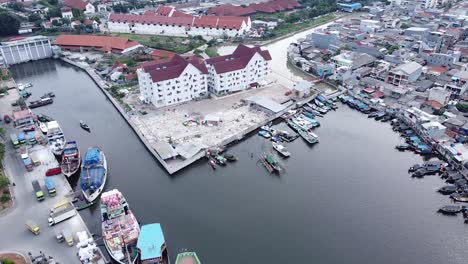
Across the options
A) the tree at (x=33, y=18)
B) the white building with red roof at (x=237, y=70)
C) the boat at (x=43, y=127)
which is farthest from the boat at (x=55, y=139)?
the tree at (x=33, y=18)

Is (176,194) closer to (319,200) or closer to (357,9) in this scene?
(319,200)

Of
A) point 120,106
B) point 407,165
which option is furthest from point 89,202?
point 407,165

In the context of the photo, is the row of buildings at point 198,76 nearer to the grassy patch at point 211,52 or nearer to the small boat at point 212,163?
the small boat at point 212,163

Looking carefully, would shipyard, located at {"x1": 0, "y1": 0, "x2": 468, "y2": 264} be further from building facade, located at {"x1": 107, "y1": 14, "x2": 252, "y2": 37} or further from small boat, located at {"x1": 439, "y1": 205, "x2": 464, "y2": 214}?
building facade, located at {"x1": 107, "y1": 14, "x2": 252, "y2": 37}

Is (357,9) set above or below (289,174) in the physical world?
above

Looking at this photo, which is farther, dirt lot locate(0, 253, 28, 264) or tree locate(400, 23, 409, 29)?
tree locate(400, 23, 409, 29)

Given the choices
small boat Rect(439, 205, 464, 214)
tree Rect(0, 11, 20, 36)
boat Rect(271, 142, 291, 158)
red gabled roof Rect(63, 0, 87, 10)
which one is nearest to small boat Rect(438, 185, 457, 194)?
small boat Rect(439, 205, 464, 214)

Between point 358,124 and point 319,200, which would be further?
point 358,124
